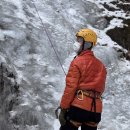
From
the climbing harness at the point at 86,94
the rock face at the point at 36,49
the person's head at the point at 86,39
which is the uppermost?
the person's head at the point at 86,39

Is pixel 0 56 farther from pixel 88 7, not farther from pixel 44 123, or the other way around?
pixel 88 7

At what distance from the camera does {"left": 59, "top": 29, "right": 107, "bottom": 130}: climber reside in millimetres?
5855

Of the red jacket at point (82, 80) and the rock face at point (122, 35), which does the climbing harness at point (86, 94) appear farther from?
the rock face at point (122, 35)

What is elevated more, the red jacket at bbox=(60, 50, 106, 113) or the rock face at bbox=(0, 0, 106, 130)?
the red jacket at bbox=(60, 50, 106, 113)

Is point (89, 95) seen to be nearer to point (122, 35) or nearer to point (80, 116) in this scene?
point (80, 116)

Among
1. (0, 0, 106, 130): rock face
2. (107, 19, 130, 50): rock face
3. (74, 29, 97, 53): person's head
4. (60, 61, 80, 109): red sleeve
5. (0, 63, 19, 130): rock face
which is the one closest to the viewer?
(60, 61, 80, 109): red sleeve

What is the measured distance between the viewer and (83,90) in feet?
19.5

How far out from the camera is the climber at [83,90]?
5855 mm

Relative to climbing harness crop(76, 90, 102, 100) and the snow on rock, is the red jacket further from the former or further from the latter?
the snow on rock

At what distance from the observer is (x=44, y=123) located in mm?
8305

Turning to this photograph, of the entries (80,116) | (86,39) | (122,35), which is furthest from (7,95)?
(122,35)

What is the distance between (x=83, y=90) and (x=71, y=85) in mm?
228

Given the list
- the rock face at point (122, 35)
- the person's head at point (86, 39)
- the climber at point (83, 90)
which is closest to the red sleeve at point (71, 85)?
the climber at point (83, 90)

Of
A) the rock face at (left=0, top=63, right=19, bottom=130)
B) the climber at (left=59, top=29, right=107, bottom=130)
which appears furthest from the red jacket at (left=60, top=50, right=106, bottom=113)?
the rock face at (left=0, top=63, right=19, bottom=130)
